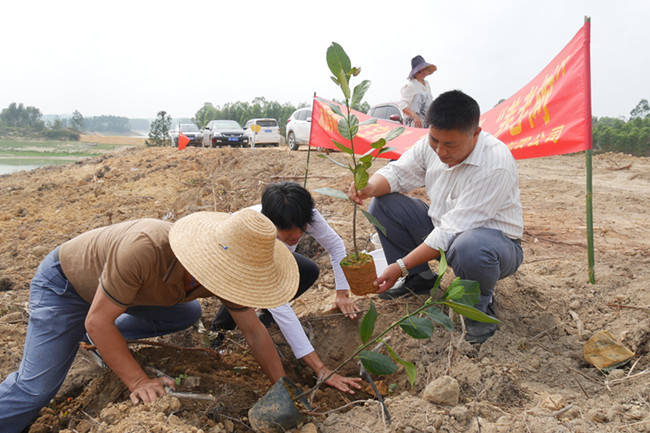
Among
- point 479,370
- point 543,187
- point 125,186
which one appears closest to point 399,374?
point 479,370

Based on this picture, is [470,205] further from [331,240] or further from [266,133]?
[266,133]

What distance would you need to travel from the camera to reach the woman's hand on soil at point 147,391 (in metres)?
1.39

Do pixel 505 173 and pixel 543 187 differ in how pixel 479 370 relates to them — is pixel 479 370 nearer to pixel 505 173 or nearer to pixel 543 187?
pixel 505 173

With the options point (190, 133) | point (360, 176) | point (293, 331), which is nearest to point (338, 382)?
point (293, 331)

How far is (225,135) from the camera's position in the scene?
1348 cm

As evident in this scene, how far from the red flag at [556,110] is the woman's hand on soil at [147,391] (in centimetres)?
233

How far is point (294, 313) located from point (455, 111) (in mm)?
1102

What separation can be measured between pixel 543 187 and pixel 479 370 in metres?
Answer: 4.75

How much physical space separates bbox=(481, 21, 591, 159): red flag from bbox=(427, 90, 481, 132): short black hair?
37.7 inches

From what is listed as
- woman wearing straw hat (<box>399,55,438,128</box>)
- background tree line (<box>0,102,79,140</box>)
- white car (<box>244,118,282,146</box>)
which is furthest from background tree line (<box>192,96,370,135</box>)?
woman wearing straw hat (<box>399,55,438,128</box>)

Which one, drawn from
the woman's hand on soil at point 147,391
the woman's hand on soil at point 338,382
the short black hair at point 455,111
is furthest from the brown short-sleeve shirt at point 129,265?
the short black hair at point 455,111

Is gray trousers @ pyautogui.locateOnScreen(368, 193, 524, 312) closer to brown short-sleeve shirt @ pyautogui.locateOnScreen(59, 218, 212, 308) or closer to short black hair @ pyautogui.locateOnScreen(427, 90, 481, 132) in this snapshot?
short black hair @ pyautogui.locateOnScreen(427, 90, 481, 132)

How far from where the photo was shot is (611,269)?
8.17 ft

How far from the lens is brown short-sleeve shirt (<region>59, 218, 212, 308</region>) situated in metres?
1.37
